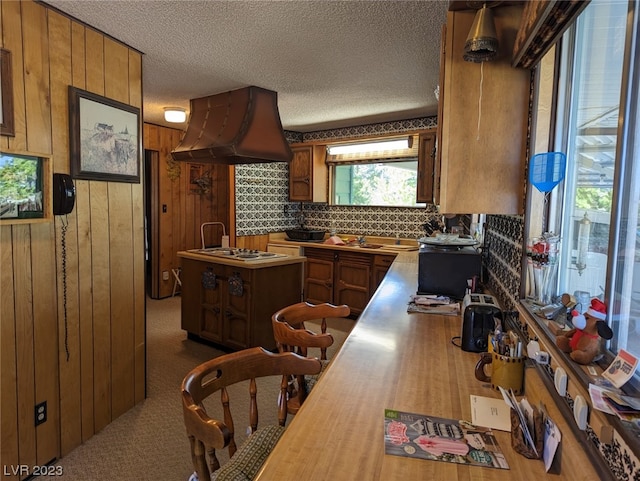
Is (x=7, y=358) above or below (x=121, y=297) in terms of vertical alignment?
below

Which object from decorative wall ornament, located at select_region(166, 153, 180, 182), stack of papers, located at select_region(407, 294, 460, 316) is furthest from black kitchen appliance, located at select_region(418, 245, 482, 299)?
decorative wall ornament, located at select_region(166, 153, 180, 182)

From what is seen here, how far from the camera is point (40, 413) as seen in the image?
79.5 inches

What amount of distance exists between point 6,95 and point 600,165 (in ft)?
7.88

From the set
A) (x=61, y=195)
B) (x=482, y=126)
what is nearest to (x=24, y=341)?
(x=61, y=195)

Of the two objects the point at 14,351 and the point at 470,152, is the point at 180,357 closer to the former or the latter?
the point at 14,351

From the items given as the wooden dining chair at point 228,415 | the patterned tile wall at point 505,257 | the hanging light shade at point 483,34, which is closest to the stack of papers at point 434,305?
the patterned tile wall at point 505,257

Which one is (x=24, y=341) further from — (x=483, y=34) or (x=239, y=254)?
(x=483, y=34)

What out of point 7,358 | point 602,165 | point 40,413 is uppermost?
point 602,165

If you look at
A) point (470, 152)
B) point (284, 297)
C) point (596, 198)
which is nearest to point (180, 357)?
point (284, 297)

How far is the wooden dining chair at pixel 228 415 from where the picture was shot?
95 cm

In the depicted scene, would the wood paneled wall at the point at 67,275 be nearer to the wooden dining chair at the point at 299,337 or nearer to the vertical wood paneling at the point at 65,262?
the vertical wood paneling at the point at 65,262

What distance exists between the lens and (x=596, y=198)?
115cm

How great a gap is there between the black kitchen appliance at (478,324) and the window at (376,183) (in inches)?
136

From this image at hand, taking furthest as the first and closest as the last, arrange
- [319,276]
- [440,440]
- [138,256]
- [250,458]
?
1. [319,276]
2. [138,256]
3. [250,458]
4. [440,440]
